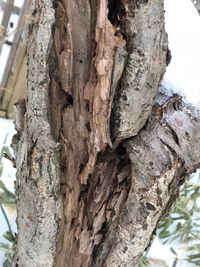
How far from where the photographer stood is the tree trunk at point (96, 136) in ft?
1.95

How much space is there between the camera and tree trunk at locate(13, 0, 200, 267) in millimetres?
593

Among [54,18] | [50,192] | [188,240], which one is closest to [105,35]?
[54,18]

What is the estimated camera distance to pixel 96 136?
0.67 m

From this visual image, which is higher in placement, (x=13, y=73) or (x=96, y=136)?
(x=13, y=73)

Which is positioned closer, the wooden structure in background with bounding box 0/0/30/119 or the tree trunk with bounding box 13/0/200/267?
the tree trunk with bounding box 13/0/200/267

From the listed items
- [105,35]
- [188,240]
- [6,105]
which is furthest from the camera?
[6,105]

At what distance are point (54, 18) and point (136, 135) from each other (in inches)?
8.4

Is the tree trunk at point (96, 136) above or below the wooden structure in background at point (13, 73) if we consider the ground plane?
below

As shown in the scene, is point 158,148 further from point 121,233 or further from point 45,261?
point 45,261

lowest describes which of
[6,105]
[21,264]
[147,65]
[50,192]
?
[21,264]

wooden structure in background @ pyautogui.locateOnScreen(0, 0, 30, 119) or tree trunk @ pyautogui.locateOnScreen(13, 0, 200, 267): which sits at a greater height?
wooden structure in background @ pyautogui.locateOnScreen(0, 0, 30, 119)

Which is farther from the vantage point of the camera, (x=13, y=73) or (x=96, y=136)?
(x=13, y=73)

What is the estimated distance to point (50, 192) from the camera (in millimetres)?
735

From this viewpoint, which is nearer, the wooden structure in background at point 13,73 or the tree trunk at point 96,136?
the tree trunk at point 96,136
